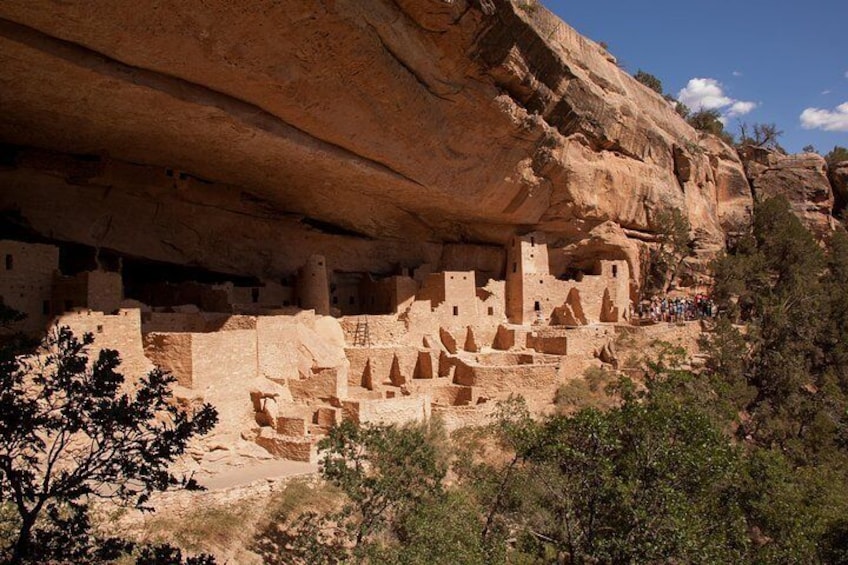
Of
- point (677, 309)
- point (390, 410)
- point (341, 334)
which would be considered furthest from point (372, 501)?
point (677, 309)

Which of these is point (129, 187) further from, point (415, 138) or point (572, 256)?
point (572, 256)

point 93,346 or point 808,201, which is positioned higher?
point 808,201

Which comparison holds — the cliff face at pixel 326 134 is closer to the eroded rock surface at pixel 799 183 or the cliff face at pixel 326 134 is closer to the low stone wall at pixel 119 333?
the low stone wall at pixel 119 333

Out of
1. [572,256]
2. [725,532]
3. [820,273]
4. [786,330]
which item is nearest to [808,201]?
[820,273]

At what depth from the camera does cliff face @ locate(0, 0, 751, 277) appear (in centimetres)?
1007

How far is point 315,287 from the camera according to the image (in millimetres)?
16625

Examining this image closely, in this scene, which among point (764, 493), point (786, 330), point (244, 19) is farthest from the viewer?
point (786, 330)

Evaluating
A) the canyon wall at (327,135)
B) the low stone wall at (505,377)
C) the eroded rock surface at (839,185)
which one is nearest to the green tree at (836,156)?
the eroded rock surface at (839,185)

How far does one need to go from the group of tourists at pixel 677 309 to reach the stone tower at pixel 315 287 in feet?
35.6

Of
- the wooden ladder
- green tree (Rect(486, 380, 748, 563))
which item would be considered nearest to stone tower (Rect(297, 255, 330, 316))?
the wooden ladder

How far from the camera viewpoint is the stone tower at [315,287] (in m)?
16.6

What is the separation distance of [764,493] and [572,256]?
11.2m

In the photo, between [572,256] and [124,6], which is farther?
[572,256]

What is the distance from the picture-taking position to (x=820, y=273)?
25297mm
